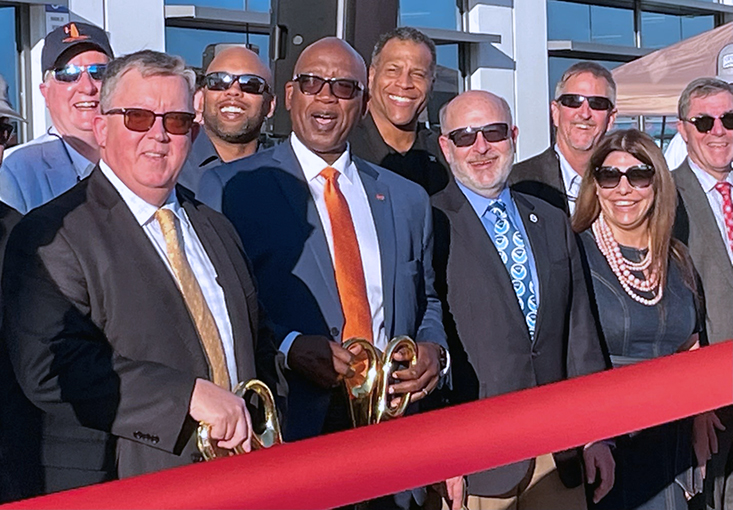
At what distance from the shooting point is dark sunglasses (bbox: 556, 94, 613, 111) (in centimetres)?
518

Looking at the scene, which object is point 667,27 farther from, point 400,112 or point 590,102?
point 400,112

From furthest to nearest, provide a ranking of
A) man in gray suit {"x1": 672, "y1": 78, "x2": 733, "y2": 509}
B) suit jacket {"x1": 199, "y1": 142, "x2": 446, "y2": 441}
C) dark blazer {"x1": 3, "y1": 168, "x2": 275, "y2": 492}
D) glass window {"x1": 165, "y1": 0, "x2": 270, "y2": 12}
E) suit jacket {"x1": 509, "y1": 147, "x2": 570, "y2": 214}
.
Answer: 1. glass window {"x1": 165, "y1": 0, "x2": 270, "y2": 12}
2. suit jacket {"x1": 509, "y1": 147, "x2": 570, "y2": 214}
3. man in gray suit {"x1": 672, "y1": 78, "x2": 733, "y2": 509}
4. suit jacket {"x1": 199, "y1": 142, "x2": 446, "y2": 441}
5. dark blazer {"x1": 3, "y1": 168, "x2": 275, "y2": 492}

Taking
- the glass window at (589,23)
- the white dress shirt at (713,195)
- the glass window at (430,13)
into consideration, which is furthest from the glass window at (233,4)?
the white dress shirt at (713,195)

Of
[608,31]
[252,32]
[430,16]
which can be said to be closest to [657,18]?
[608,31]

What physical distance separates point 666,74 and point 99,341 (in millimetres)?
9926

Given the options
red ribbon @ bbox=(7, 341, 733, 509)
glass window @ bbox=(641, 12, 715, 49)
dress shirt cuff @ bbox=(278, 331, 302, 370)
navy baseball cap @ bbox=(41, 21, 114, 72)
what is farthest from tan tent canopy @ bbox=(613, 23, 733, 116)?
red ribbon @ bbox=(7, 341, 733, 509)

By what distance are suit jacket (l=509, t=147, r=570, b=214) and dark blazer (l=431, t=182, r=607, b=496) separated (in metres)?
0.79

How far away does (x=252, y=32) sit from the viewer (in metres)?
13.8

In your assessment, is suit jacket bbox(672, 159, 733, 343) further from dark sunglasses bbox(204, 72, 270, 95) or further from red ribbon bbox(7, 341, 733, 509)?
red ribbon bbox(7, 341, 733, 509)

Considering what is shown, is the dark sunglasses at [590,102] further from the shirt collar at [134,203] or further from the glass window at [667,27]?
→ the glass window at [667,27]

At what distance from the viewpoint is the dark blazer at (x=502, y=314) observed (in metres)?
3.93

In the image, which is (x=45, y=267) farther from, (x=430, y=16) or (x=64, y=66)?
(x=430, y=16)

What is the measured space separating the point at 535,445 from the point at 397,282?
1.25 meters

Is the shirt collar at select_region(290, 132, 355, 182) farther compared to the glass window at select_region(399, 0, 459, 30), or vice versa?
the glass window at select_region(399, 0, 459, 30)
